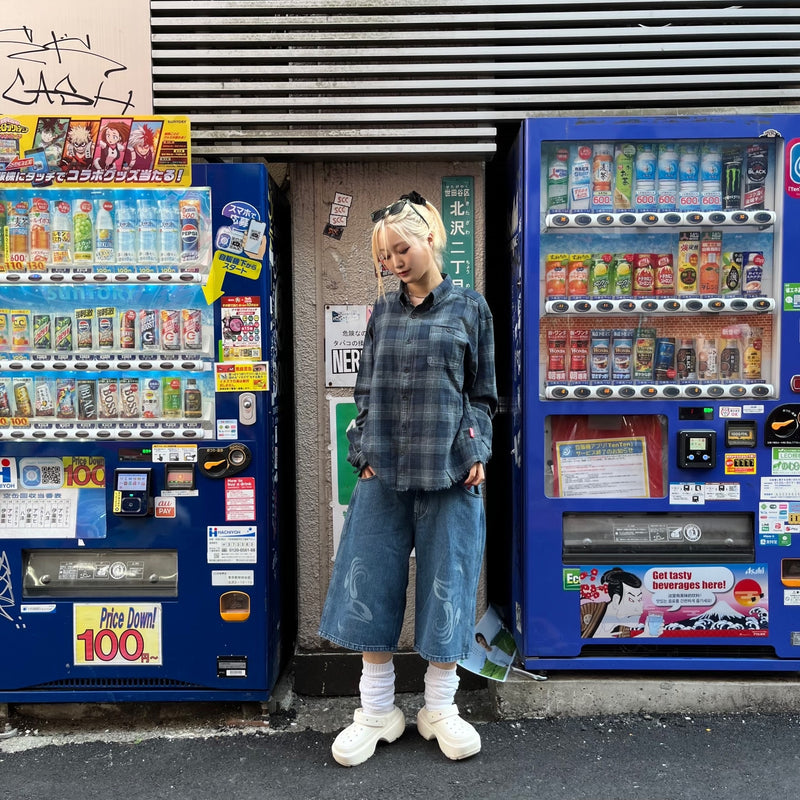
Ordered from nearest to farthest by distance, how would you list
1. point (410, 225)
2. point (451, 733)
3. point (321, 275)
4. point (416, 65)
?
point (410, 225), point (451, 733), point (416, 65), point (321, 275)

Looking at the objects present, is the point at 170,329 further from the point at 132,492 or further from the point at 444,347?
the point at 444,347

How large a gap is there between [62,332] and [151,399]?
482 millimetres

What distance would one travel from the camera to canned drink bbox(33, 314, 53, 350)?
2986 millimetres

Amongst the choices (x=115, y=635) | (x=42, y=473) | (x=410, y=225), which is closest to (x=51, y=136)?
(x=42, y=473)

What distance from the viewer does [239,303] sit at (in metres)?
2.96

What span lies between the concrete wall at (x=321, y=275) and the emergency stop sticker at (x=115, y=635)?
71 cm

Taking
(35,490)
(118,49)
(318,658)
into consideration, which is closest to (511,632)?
(318,658)

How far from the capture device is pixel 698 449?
118 inches

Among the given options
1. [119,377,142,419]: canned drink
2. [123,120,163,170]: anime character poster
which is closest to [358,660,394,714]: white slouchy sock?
[119,377,142,419]: canned drink

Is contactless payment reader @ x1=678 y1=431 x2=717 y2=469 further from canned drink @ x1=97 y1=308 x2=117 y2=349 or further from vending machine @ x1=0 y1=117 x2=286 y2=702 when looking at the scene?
canned drink @ x1=97 y1=308 x2=117 y2=349

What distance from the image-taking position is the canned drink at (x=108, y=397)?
9.80 ft

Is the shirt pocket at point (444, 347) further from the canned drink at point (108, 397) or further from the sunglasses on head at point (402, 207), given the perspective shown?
the canned drink at point (108, 397)

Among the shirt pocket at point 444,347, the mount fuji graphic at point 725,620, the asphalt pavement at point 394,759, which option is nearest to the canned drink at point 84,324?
the shirt pocket at point 444,347

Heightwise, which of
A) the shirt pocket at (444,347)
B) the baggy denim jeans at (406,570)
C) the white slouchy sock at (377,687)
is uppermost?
the shirt pocket at (444,347)
